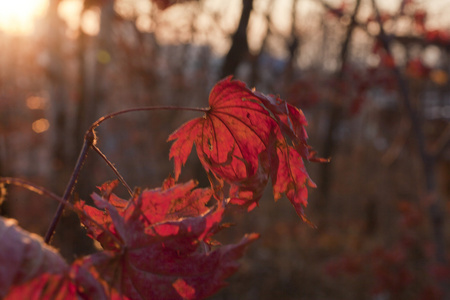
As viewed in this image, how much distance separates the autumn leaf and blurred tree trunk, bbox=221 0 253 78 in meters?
2.71

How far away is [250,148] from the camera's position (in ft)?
3.22

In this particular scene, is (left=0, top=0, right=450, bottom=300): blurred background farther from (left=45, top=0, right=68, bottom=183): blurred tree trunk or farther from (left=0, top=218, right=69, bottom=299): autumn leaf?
(left=0, top=218, right=69, bottom=299): autumn leaf

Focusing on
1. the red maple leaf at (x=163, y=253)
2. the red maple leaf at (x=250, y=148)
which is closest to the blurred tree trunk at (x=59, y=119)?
the red maple leaf at (x=250, y=148)

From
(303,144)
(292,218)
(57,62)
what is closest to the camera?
(303,144)

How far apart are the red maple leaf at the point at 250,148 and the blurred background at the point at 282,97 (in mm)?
1431

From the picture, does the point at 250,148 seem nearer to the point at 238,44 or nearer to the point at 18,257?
the point at 18,257

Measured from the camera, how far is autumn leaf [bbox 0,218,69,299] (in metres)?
0.50

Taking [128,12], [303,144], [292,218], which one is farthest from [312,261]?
[303,144]

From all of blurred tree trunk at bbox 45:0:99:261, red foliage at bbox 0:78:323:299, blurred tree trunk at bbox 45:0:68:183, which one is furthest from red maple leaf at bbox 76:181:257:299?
blurred tree trunk at bbox 45:0:68:183

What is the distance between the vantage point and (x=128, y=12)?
28.9 ft

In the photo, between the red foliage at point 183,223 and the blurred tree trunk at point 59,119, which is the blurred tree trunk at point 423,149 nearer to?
the red foliage at point 183,223

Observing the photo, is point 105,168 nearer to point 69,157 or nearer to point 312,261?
point 69,157

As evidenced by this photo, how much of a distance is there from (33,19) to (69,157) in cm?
396

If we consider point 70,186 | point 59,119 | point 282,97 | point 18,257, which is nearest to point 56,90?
point 59,119
